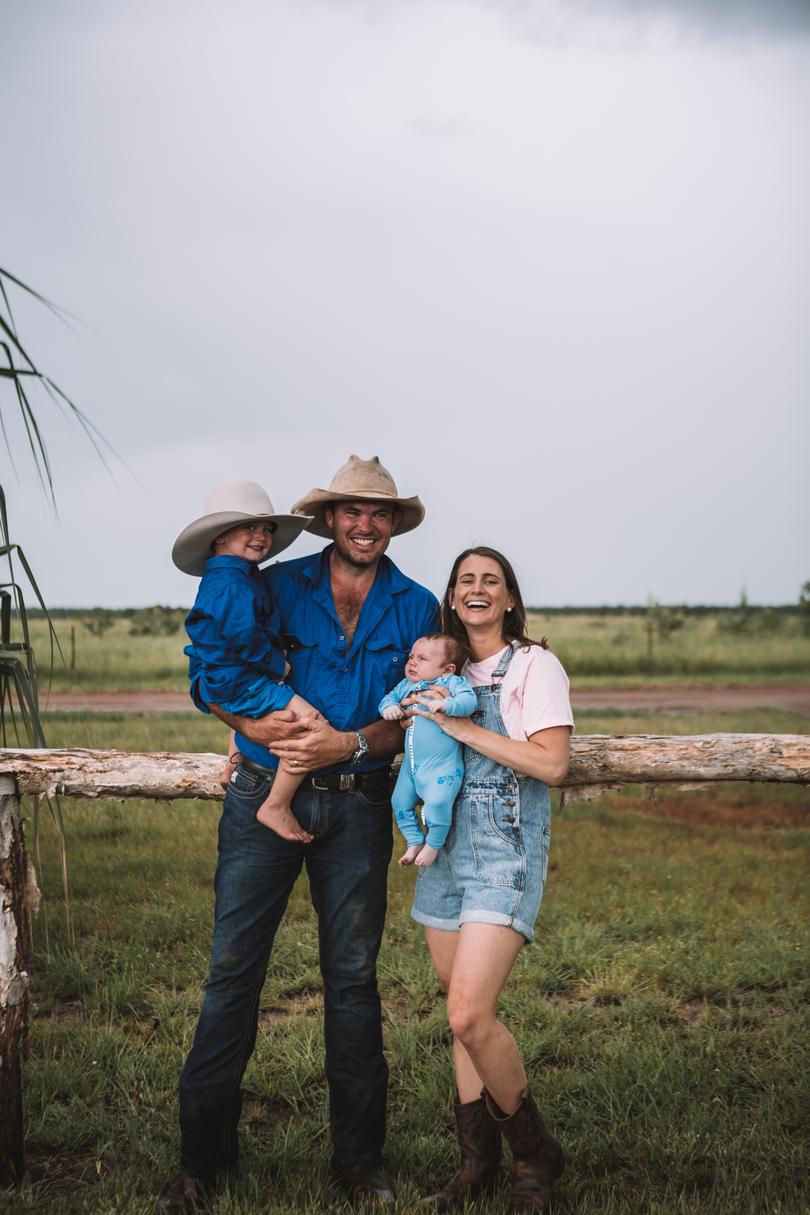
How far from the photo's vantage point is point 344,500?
3523 mm

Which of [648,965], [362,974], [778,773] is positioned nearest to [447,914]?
[362,974]

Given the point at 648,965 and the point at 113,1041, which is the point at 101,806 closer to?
the point at 113,1041

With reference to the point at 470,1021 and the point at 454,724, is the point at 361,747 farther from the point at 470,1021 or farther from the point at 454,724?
the point at 470,1021

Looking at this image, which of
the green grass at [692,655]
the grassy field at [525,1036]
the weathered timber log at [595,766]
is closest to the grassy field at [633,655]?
the green grass at [692,655]

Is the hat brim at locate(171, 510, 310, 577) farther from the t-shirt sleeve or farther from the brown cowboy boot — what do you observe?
the brown cowboy boot

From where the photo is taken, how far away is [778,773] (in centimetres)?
410

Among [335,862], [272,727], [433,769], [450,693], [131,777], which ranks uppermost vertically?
[450,693]

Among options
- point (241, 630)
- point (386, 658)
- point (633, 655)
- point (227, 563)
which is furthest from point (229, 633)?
point (633, 655)

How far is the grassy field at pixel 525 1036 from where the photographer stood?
3.69m

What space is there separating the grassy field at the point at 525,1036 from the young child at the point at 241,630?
1570 mm

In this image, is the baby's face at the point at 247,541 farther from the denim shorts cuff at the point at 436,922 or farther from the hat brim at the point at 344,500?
the denim shorts cuff at the point at 436,922

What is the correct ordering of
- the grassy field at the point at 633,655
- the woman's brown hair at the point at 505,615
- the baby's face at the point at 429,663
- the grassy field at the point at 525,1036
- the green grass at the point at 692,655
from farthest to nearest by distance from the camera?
1. the green grass at the point at 692,655
2. the grassy field at the point at 633,655
3. the grassy field at the point at 525,1036
4. the woman's brown hair at the point at 505,615
5. the baby's face at the point at 429,663

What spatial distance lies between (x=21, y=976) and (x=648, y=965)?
3.68 m

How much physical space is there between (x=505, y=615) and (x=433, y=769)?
1.93 feet
